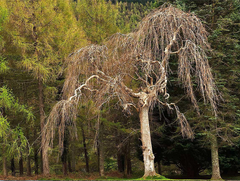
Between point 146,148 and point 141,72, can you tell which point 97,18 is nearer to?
point 141,72

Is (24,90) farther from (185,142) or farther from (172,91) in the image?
(185,142)

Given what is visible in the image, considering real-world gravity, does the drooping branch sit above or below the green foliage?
below

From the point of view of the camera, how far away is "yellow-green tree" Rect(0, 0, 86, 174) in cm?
1098

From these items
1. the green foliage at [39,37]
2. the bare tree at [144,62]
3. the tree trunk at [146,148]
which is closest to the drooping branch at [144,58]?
the bare tree at [144,62]

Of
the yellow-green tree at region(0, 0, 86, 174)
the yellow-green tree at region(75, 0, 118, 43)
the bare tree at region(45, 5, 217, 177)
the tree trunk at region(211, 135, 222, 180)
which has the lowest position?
the tree trunk at region(211, 135, 222, 180)

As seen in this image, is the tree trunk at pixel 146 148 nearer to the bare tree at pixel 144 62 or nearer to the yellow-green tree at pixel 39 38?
the bare tree at pixel 144 62

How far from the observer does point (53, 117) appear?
6.63 meters

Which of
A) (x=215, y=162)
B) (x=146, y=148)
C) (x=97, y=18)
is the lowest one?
(x=215, y=162)

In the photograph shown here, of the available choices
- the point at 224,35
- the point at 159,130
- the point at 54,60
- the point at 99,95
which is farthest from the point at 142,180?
the point at 224,35

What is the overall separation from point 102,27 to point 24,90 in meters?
5.64

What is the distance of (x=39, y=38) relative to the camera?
1176 centimetres

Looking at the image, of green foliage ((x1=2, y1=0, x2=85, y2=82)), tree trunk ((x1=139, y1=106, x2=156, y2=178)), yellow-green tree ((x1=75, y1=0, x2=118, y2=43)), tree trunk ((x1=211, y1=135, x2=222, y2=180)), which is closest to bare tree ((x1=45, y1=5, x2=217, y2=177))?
tree trunk ((x1=139, y1=106, x2=156, y2=178))

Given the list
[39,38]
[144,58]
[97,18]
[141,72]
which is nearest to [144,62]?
[144,58]

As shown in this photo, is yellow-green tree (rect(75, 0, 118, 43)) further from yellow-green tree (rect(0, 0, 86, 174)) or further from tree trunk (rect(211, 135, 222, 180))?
tree trunk (rect(211, 135, 222, 180))
